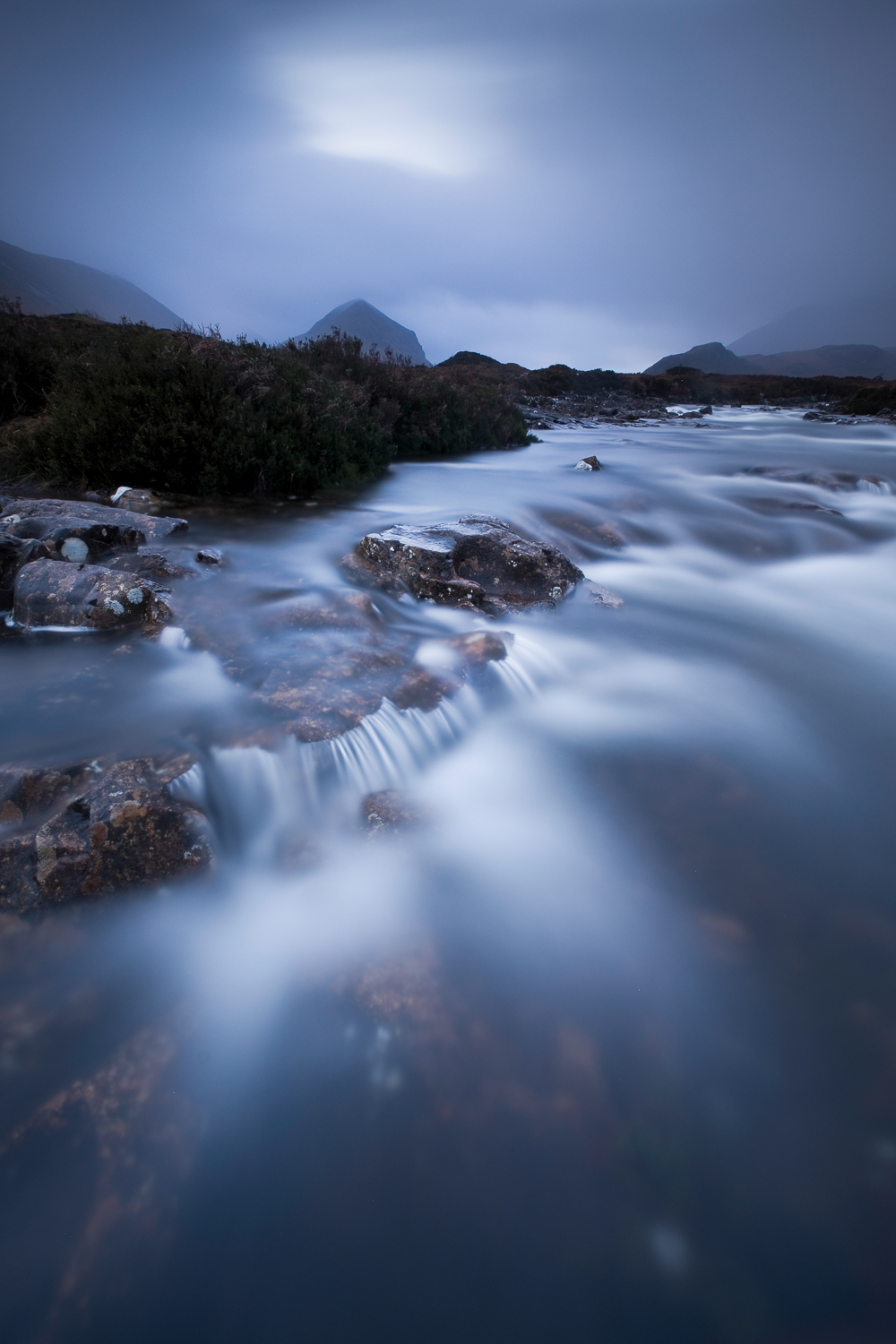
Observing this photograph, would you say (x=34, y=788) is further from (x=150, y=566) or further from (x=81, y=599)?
(x=150, y=566)

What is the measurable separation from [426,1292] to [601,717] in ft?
11.2

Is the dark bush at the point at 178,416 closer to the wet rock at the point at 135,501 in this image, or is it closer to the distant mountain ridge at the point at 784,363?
the wet rock at the point at 135,501

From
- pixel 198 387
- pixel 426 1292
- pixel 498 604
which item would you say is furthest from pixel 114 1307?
pixel 198 387

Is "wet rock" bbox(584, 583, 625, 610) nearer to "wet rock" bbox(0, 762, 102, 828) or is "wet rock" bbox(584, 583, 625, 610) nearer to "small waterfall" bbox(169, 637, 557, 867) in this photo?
"small waterfall" bbox(169, 637, 557, 867)

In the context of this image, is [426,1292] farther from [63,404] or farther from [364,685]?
[63,404]

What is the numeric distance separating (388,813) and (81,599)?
327 centimetres

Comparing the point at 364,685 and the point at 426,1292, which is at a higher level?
the point at 364,685

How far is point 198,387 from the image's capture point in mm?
8773

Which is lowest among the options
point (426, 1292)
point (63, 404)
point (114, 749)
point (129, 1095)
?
point (426, 1292)

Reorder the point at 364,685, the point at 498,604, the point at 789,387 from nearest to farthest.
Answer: the point at 364,685, the point at 498,604, the point at 789,387

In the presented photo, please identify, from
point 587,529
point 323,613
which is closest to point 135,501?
point 323,613

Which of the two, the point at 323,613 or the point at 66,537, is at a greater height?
the point at 66,537

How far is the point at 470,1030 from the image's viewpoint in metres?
2.41

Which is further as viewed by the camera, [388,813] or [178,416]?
[178,416]
